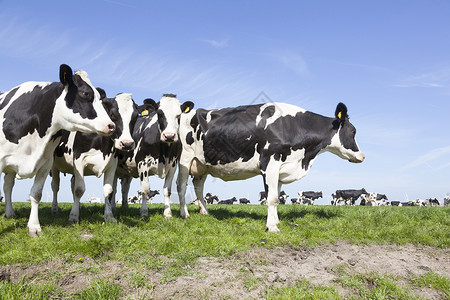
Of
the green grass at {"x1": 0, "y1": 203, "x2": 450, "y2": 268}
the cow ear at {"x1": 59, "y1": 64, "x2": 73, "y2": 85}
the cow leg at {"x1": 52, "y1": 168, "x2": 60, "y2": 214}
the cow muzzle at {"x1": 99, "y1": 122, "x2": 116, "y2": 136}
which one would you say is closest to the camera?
the green grass at {"x1": 0, "y1": 203, "x2": 450, "y2": 268}

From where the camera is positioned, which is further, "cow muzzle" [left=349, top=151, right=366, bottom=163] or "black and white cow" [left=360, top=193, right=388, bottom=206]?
"black and white cow" [left=360, top=193, right=388, bottom=206]

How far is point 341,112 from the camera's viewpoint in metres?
10.0

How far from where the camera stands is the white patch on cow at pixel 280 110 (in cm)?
948

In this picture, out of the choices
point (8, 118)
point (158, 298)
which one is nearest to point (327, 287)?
point (158, 298)

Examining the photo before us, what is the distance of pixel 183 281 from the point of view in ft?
16.1

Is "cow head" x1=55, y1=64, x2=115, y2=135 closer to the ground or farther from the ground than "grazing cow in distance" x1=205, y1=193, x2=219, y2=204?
farther from the ground

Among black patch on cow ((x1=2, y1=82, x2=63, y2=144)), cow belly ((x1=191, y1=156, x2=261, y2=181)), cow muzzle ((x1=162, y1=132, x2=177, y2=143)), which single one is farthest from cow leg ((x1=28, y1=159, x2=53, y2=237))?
cow belly ((x1=191, y1=156, x2=261, y2=181))

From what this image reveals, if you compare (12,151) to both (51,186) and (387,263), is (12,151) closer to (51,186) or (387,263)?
(51,186)

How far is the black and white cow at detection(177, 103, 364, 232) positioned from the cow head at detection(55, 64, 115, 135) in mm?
3528

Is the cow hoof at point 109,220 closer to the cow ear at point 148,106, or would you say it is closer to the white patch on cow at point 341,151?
the cow ear at point 148,106

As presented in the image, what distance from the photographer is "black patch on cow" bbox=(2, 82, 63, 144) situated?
704 centimetres

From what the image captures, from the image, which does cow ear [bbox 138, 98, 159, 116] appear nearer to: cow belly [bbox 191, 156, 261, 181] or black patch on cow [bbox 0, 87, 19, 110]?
cow belly [bbox 191, 156, 261, 181]

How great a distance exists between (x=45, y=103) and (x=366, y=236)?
7380mm

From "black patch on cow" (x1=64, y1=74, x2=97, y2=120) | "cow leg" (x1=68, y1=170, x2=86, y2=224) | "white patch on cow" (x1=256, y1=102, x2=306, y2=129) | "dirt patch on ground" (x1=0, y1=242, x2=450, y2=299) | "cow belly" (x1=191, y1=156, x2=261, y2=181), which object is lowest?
"dirt patch on ground" (x1=0, y1=242, x2=450, y2=299)
